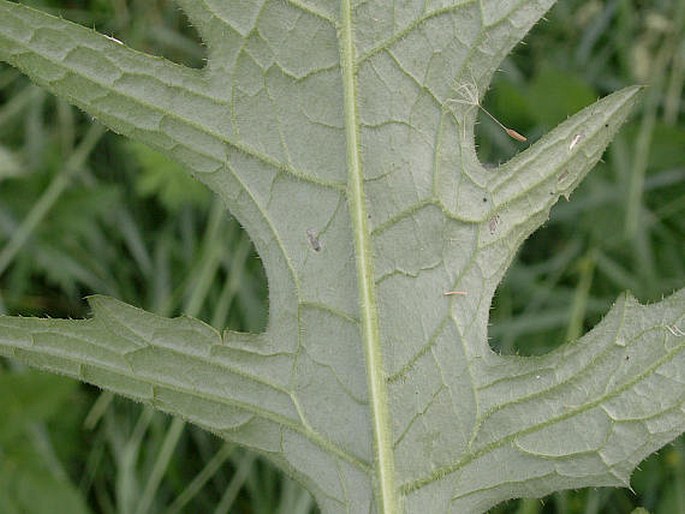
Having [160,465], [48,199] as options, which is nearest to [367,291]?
[160,465]

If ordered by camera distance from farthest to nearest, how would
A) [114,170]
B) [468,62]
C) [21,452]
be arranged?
[114,170] → [21,452] → [468,62]

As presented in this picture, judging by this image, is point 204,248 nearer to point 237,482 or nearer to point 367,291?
point 237,482

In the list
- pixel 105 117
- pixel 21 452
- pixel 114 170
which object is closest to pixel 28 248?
pixel 114 170

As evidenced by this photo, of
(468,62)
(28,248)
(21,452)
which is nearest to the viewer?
(468,62)

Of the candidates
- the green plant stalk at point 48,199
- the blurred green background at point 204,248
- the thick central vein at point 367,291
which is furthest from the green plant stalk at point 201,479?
the thick central vein at point 367,291

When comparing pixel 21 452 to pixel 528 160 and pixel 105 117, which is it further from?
pixel 528 160
